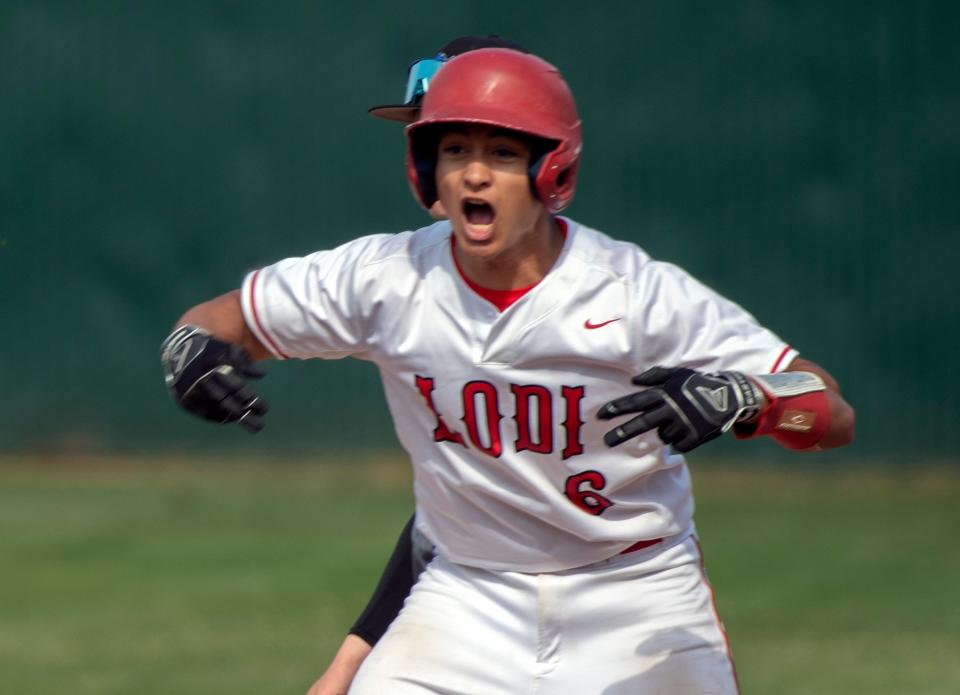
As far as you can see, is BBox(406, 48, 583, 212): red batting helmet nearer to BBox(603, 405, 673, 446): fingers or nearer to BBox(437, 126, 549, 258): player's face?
BBox(437, 126, 549, 258): player's face

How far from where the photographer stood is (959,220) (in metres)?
10.2

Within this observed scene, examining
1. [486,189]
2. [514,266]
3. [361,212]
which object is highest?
[486,189]

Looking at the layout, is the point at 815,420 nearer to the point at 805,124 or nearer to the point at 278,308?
the point at 278,308

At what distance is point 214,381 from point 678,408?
115 centimetres

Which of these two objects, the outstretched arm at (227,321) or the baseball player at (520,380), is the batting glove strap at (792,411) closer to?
the baseball player at (520,380)

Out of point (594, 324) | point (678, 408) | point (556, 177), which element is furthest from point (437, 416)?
point (678, 408)

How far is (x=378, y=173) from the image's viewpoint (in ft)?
34.9

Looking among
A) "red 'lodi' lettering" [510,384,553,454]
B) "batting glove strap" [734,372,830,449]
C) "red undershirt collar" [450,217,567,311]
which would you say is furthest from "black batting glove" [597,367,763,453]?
"red undershirt collar" [450,217,567,311]

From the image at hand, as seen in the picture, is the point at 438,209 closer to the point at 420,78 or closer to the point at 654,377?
the point at 420,78

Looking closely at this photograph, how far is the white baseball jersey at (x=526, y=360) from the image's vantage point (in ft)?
13.9

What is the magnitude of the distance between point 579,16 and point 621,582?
6546mm

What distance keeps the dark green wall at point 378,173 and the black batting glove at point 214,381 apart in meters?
6.31

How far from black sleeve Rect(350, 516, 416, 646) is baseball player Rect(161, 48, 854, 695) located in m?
0.31

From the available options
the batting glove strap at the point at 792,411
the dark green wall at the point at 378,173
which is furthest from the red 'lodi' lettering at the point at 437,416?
the dark green wall at the point at 378,173
